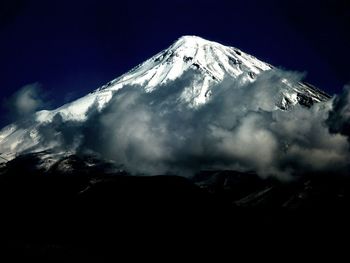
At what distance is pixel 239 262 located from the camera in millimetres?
199625

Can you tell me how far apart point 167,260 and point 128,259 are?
15.7 metres

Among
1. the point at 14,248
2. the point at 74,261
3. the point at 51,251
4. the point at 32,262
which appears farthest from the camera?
the point at 51,251

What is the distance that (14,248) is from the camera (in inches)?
7067

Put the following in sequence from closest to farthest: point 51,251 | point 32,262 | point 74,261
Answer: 1. point 32,262
2. point 74,261
3. point 51,251

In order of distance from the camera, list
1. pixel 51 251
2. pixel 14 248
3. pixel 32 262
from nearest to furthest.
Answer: pixel 32 262, pixel 14 248, pixel 51 251

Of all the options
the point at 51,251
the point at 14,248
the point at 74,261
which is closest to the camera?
the point at 74,261

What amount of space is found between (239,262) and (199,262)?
713 inches

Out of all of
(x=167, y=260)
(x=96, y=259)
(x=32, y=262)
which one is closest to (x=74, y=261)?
(x=96, y=259)

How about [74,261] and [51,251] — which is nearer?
[74,261]

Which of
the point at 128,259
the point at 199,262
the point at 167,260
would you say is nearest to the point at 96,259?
the point at 128,259

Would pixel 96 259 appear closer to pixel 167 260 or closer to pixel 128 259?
pixel 128 259

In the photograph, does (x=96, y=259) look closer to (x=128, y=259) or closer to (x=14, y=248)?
(x=128, y=259)

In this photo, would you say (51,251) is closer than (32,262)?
No

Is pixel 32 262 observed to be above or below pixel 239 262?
below
